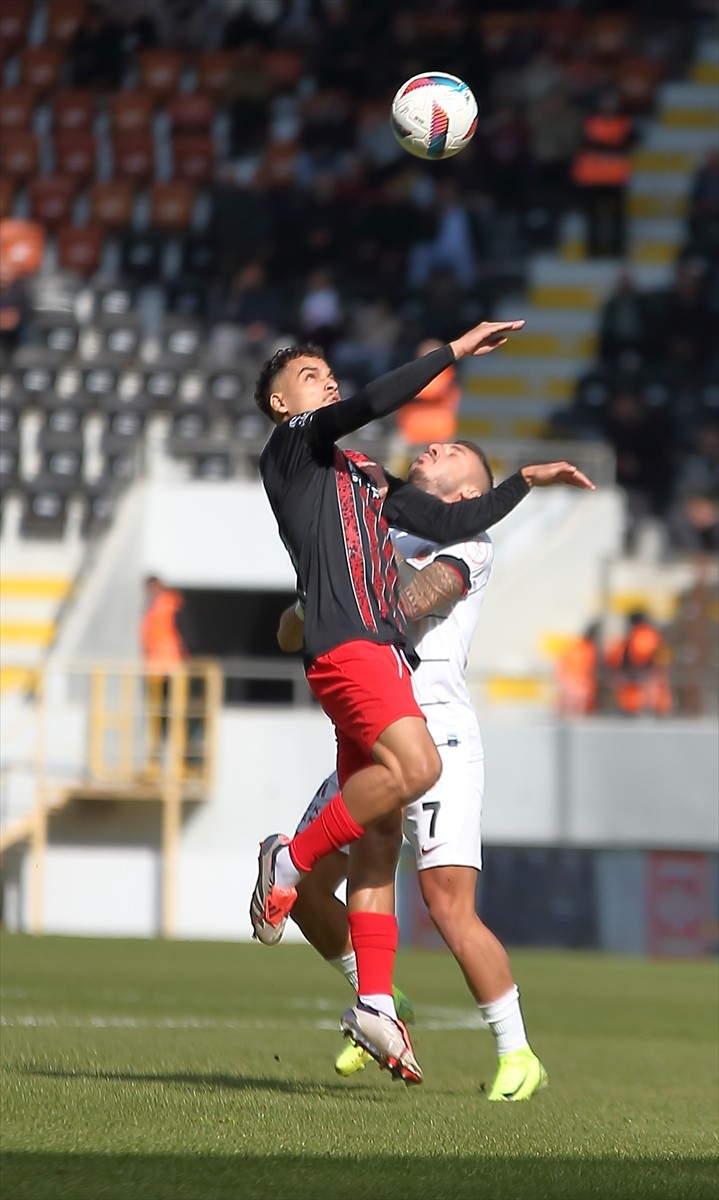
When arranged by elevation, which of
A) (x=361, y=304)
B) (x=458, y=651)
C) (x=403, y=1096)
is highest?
(x=361, y=304)

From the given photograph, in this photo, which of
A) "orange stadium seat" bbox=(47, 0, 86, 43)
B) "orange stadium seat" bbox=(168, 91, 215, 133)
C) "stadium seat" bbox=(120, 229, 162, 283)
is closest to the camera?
"stadium seat" bbox=(120, 229, 162, 283)

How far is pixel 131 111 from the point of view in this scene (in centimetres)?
2320

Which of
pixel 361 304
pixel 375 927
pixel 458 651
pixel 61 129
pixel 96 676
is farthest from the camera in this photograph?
pixel 61 129

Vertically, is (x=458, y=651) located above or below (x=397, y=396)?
below

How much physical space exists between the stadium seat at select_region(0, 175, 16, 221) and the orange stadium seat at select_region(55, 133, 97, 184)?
54cm

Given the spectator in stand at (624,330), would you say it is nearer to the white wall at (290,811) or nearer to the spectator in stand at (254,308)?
the spectator in stand at (254,308)

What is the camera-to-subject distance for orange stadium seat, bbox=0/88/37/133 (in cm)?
2339

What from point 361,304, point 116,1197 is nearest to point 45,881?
point 361,304

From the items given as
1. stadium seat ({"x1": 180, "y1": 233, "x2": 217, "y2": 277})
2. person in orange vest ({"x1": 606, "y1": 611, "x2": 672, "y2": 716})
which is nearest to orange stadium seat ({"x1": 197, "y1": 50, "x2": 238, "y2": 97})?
stadium seat ({"x1": 180, "y1": 233, "x2": 217, "y2": 277})

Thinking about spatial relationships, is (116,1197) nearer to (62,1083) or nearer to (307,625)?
(62,1083)

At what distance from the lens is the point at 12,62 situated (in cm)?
2416

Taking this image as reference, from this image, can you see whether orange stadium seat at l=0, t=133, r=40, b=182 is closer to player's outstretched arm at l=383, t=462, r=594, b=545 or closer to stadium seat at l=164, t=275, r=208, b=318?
stadium seat at l=164, t=275, r=208, b=318

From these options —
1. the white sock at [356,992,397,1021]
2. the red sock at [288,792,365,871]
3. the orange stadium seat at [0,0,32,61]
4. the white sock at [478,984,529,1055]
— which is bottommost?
the white sock at [478,984,529,1055]

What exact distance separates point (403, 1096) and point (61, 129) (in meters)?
19.3
